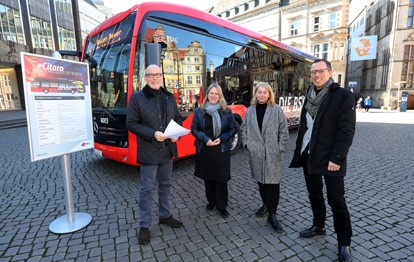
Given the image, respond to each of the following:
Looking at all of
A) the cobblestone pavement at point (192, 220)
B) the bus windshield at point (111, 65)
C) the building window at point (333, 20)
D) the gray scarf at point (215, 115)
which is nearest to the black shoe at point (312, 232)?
the cobblestone pavement at point (192, 220)

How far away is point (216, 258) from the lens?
2545 mm

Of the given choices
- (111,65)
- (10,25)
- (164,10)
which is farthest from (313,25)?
(111,65)

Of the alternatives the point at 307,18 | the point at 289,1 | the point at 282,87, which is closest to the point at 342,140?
the point at 282,87

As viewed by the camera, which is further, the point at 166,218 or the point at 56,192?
the point at 56,192

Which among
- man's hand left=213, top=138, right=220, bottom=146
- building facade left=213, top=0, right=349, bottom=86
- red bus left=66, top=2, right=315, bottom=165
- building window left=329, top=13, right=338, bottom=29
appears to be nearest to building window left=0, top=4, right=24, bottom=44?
red bus left=66, top=2, right=315, bottom=165

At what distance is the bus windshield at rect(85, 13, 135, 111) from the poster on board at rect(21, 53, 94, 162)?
4.30ft

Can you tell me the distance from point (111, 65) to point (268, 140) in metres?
3.42

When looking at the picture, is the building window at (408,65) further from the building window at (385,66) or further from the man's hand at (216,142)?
the man's hand at (216,142)

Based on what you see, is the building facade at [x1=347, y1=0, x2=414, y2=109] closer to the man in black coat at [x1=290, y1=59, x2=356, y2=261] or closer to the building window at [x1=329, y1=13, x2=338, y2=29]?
the building window at [x1=329, y1=13, x2=338, y2=29]

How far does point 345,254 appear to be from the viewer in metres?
2.45

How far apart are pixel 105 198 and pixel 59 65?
7.48 feet

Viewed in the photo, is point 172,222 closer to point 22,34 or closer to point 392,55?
point 22,34

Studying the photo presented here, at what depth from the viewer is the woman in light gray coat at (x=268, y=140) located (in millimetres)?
3025

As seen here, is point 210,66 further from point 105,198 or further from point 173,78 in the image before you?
point 105,198
